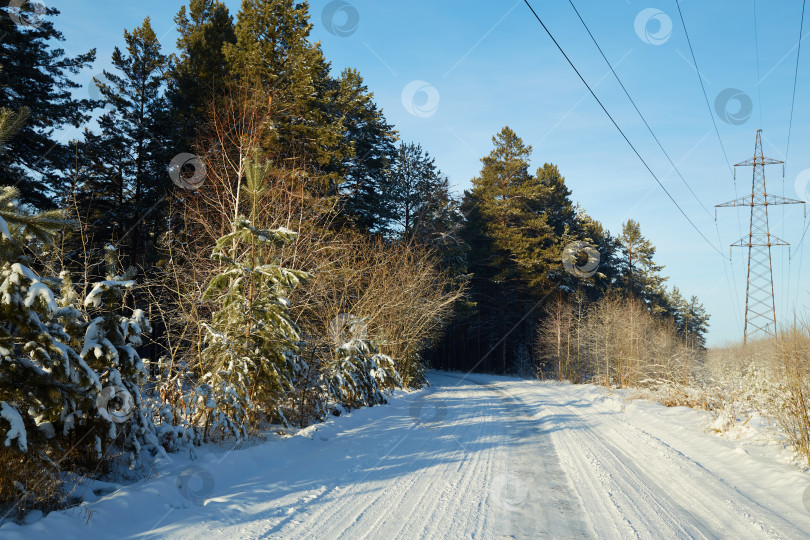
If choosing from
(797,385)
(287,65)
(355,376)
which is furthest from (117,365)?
(287,65)

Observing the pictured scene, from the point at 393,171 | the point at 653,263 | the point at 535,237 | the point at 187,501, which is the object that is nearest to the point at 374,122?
the point at 393,171

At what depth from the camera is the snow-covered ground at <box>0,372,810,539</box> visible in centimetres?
455

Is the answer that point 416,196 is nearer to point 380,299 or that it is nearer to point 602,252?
point 380,299

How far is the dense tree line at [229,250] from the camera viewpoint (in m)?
4.80

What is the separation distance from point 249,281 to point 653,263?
195 feet

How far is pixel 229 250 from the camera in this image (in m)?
10.8

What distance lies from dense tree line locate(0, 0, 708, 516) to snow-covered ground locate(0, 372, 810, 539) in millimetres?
718

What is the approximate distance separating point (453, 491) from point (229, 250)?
24.3 feet

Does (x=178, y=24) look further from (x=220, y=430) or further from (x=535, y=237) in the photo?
(x=220, y=430)

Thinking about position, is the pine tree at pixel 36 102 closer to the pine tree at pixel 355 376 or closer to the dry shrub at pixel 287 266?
the dry shrub at pixel 287 266

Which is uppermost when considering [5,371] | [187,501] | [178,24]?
[178,24]

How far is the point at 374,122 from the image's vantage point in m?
32.3

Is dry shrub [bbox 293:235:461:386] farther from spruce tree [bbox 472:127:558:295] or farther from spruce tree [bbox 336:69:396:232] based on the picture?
spruce tree [bbox 472:127:558:295]

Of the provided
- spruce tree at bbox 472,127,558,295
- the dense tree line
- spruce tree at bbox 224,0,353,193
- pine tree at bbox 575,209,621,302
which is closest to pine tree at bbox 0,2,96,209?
the dense tree line
